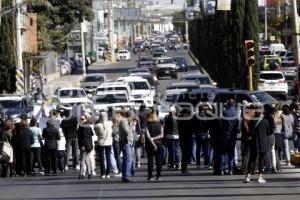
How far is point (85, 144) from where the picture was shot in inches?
992

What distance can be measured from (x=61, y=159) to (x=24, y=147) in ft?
4.54

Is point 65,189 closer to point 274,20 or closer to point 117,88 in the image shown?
point 117,88

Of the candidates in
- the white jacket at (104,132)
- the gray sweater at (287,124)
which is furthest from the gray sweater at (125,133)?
the gray sweater at (287,124)

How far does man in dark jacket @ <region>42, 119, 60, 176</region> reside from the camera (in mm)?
27433

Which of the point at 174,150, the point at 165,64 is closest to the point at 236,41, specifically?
the point at 165,64

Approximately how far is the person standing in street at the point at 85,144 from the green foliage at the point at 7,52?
31621mm

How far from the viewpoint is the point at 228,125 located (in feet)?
80.6

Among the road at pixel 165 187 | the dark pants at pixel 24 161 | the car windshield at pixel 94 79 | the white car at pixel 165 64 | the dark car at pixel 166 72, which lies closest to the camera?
the road at pixel 165 187

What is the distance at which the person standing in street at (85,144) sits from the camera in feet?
82.6

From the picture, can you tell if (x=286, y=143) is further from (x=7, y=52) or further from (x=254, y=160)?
(x=7, y=52)

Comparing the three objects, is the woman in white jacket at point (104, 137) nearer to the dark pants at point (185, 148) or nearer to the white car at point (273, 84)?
the dark pants at point (185, 148)

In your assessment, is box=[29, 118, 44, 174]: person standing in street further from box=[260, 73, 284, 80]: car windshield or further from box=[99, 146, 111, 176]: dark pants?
box=[260, 73, 284, 80]: car windshield

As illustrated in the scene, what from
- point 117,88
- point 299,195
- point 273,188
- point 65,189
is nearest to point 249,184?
point 273,188

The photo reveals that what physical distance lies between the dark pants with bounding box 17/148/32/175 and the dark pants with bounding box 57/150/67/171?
0.92 m
